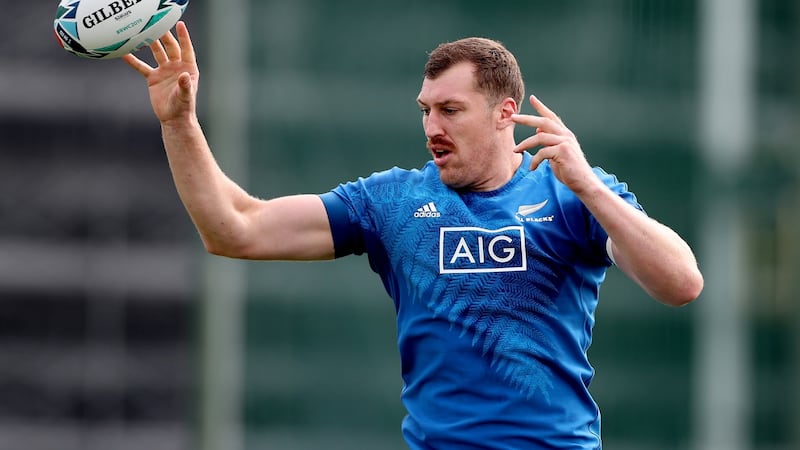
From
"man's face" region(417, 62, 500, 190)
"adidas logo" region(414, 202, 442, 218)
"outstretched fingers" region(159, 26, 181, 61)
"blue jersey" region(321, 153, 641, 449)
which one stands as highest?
"outstretched fingers" region(159, 26, 181, 61)

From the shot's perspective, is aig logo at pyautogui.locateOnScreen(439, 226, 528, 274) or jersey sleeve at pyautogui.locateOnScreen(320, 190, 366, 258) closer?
aig logo at pyautogui.locateOnScreen(439, 226, 528, 274)

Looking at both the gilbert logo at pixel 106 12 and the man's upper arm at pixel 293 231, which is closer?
the gilbert logo at pixel 106 12

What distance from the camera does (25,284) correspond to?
1764 centimetres

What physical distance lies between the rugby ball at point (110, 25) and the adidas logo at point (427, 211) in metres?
1.22

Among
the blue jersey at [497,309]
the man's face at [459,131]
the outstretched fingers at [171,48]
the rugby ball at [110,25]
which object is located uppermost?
the rugby ball at [110,25]

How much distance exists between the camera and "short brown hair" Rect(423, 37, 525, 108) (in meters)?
6.21

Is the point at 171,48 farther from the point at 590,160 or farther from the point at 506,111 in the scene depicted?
the point at 590,160

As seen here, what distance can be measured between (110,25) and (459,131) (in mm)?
1404

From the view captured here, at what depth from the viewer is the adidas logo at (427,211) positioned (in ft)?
20.1

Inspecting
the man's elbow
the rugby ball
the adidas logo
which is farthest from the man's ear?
the rugby ball

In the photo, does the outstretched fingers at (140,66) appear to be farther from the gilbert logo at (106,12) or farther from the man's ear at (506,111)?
the man's ear at (506,111)

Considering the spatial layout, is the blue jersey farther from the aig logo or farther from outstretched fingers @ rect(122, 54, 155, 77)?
outstretched fingers @ rect(122, 54, 155, 77)

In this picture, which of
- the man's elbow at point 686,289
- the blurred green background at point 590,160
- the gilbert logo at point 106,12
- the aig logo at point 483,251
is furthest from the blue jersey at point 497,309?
the blurred green background at point 590,160

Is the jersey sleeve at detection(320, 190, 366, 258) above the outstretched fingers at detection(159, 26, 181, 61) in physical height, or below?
below
